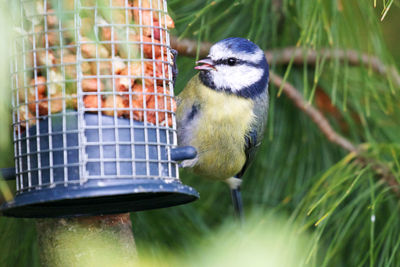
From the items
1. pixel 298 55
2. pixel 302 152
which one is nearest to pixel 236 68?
pixel 298 55

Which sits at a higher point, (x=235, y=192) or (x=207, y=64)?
(x=207, y=64)

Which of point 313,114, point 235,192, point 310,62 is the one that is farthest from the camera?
point 235,192

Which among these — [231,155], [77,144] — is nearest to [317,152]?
[231,155]

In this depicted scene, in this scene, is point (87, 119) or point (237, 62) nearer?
point (87, 119)

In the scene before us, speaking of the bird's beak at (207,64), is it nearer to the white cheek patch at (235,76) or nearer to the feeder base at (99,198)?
the white cheek patch at (235,76)

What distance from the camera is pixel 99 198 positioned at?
1.74 meters

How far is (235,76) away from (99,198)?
3.01ft

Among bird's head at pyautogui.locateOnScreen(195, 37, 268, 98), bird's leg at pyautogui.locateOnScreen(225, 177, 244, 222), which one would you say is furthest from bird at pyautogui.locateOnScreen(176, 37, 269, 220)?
A: bird's leg at pyautogui.locateOnScreen(225, 177, 244, 222)

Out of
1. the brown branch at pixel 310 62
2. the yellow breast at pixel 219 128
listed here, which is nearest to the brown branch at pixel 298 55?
the brown branch at pixel 310 62

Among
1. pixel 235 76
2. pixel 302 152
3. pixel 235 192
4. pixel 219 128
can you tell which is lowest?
pixel 235 192

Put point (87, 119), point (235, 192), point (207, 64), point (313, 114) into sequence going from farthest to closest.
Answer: point (235, 192) < point (313, 114) < point (207, 64) < point (87, 119)

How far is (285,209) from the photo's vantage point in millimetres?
2492

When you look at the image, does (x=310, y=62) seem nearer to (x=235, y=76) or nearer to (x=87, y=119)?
(x=235, y=76)

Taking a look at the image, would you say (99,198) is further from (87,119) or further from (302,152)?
(302,152)
